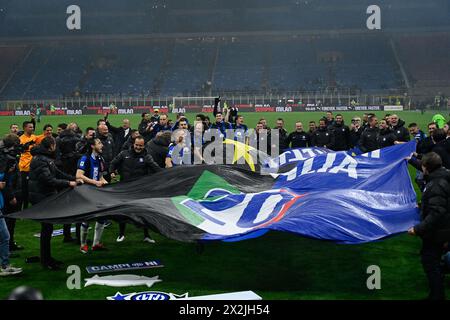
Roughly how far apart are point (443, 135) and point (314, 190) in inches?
106

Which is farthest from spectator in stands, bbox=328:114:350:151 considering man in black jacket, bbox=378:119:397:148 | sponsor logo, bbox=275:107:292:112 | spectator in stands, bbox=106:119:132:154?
sponsor logo, bbox=275:107:292:112

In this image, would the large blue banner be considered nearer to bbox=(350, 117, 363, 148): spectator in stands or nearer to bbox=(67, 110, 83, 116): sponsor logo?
bbox=(350, 117, 363, 148): spectator in stands

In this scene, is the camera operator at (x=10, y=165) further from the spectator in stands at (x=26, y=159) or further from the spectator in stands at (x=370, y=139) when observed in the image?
the spectator in stands at (x=370, y=139)

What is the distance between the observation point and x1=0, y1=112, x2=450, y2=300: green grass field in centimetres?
755

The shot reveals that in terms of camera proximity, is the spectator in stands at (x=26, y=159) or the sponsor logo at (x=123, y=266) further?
the spectator in stands at (x=26, y=159)

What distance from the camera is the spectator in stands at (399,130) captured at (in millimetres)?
14188

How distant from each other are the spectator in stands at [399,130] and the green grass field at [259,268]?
4.25 meters

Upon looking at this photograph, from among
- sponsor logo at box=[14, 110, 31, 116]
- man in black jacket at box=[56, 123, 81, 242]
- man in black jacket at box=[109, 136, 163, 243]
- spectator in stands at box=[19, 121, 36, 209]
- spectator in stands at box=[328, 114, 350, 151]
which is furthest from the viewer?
sponsor logo at box=[14, 110, 31, 116]

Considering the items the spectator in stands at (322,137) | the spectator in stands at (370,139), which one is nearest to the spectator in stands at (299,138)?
the spectator in stands at (322,137)

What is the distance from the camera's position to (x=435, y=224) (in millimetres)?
6656

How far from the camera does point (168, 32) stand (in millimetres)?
83250

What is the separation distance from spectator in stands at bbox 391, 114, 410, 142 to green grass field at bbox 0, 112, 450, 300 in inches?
167

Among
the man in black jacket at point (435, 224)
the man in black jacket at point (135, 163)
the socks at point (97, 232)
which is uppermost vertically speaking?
the man in black jacket at point (135, 163)
